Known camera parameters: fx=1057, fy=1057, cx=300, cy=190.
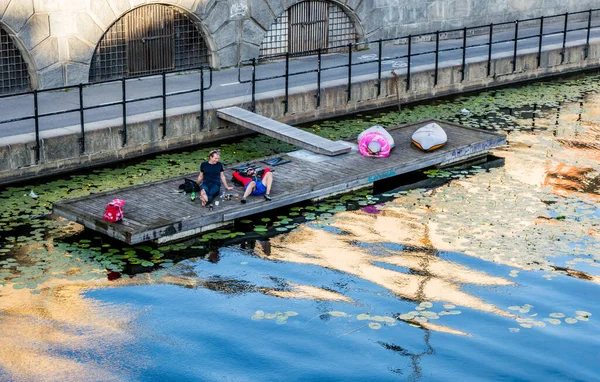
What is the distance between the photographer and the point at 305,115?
956 inches

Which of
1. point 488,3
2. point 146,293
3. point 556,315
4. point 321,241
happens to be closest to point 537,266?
point 556,315

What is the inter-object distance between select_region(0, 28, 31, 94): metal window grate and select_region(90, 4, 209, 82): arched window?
167cm

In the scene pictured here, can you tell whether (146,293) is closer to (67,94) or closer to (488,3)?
(67,94)

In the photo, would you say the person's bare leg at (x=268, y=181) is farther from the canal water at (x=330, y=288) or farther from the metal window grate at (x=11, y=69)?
the metal window grate at (x=11, y=69)

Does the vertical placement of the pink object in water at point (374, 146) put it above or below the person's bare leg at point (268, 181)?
above

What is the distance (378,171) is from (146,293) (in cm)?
627

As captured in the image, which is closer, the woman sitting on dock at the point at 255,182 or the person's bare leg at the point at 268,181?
the woman sitting on dock at the point at 255,182

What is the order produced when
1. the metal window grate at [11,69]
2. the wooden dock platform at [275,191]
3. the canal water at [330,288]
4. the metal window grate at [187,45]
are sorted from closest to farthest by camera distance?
the canal water at [330,288] → the wooden dock platform at [275,191] → the metal window grate at [11,69] → the metal window grate at [187,45]

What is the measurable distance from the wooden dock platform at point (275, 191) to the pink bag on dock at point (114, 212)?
0.39 feet

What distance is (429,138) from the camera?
21.1 meters

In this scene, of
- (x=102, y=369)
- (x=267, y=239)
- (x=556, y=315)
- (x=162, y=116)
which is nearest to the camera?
(x=102, y=369)

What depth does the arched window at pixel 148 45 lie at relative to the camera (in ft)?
81.5

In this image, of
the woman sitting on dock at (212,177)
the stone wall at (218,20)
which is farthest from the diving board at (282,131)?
the stone wall at (218,20)

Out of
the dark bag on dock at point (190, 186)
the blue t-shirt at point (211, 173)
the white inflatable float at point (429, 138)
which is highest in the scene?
the white inflatable float at point (429, 138)
